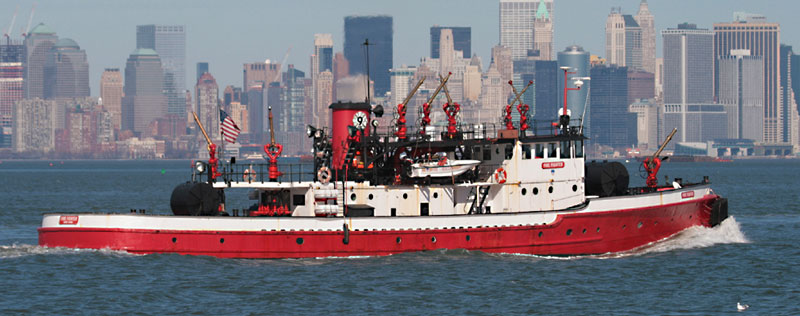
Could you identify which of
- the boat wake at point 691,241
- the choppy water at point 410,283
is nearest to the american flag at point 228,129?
the choppy water at point 410,283

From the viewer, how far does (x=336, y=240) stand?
3809cm

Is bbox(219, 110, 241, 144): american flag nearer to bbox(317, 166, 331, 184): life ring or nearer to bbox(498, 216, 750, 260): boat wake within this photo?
bbox(317, 166, 331, 184): life ring

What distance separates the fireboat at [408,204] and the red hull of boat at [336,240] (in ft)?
0.10

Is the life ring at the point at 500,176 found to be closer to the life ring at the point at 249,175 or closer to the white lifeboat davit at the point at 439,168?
the white lifeboat davit at the point at 439,168

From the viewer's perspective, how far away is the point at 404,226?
125 feet

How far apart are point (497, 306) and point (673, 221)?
41.7 ft

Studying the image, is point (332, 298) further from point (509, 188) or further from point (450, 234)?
point (509, 188)

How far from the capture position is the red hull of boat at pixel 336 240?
37.8 m

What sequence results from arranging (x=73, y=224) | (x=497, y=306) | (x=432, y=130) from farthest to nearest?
(x=432, y=130) → (x=73, y=224) → (x=497, y=306)

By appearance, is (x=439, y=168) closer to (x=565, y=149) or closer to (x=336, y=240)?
(x=336, y=240)

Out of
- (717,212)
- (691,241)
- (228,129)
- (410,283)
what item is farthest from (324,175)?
(717,212)

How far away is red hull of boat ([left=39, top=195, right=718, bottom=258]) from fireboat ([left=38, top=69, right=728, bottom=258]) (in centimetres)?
3

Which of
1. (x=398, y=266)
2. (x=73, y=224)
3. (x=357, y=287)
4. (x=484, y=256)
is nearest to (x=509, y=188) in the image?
(x=484, y=256)

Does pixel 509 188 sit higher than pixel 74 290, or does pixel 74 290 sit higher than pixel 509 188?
pixel 509 188
